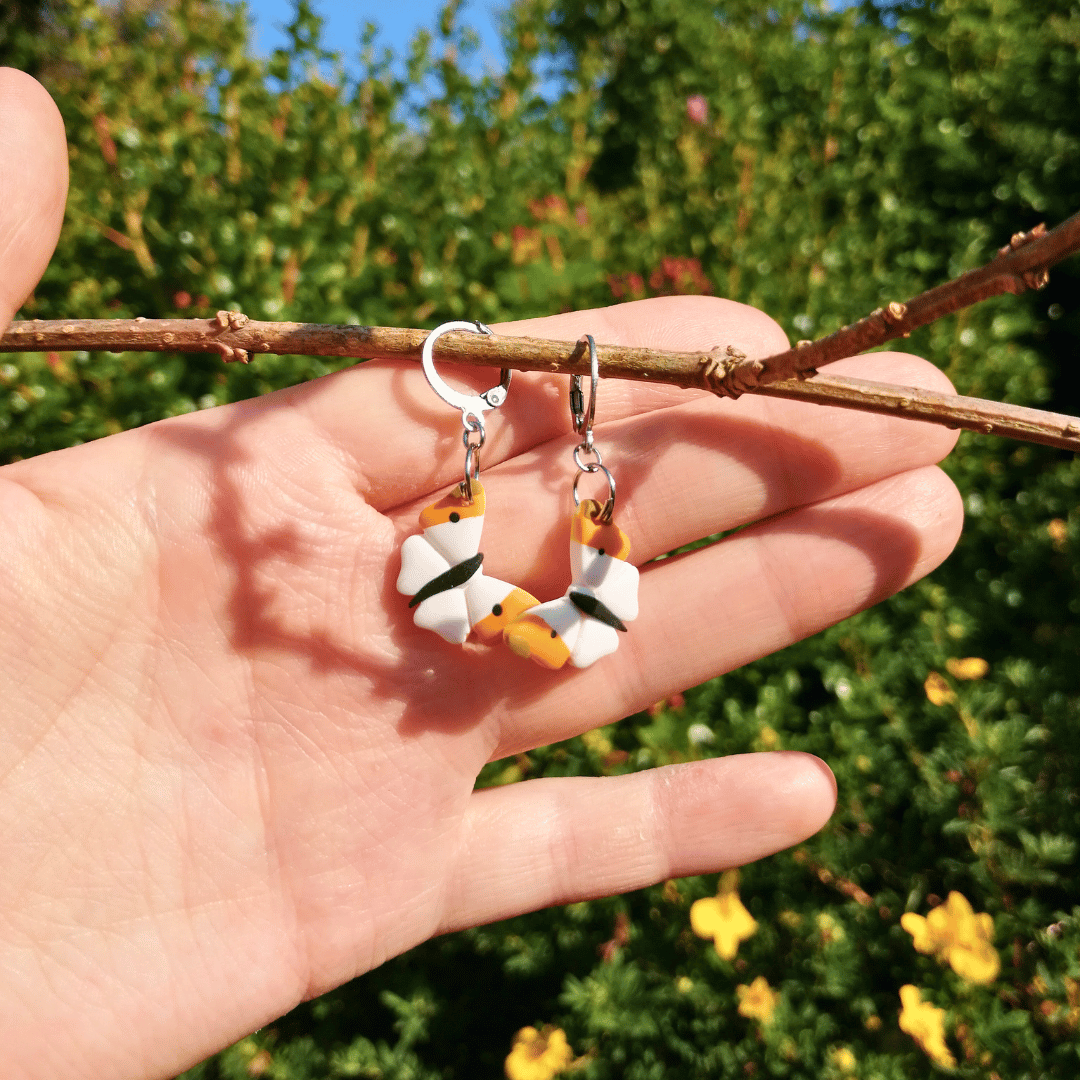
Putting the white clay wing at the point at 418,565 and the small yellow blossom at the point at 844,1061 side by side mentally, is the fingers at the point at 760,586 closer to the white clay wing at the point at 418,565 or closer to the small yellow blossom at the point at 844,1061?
the white clay wing at the point at 418,565

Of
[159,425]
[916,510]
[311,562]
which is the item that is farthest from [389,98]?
[916,510]

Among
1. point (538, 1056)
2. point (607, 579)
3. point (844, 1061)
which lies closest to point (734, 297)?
point (607, 579)

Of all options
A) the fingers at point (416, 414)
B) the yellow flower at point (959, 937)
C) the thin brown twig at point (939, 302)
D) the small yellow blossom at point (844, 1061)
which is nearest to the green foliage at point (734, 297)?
the small yellow blossom at point (844, 1061)

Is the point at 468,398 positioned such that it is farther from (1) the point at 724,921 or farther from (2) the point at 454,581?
(1) the point at 724,921

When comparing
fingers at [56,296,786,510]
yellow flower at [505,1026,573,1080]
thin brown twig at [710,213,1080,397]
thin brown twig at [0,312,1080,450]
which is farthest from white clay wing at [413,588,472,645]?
yellow flower at [505,1026,573,1080]

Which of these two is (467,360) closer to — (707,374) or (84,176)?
(707,374)

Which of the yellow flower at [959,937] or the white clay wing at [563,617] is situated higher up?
the white clay wing at [563,617]
